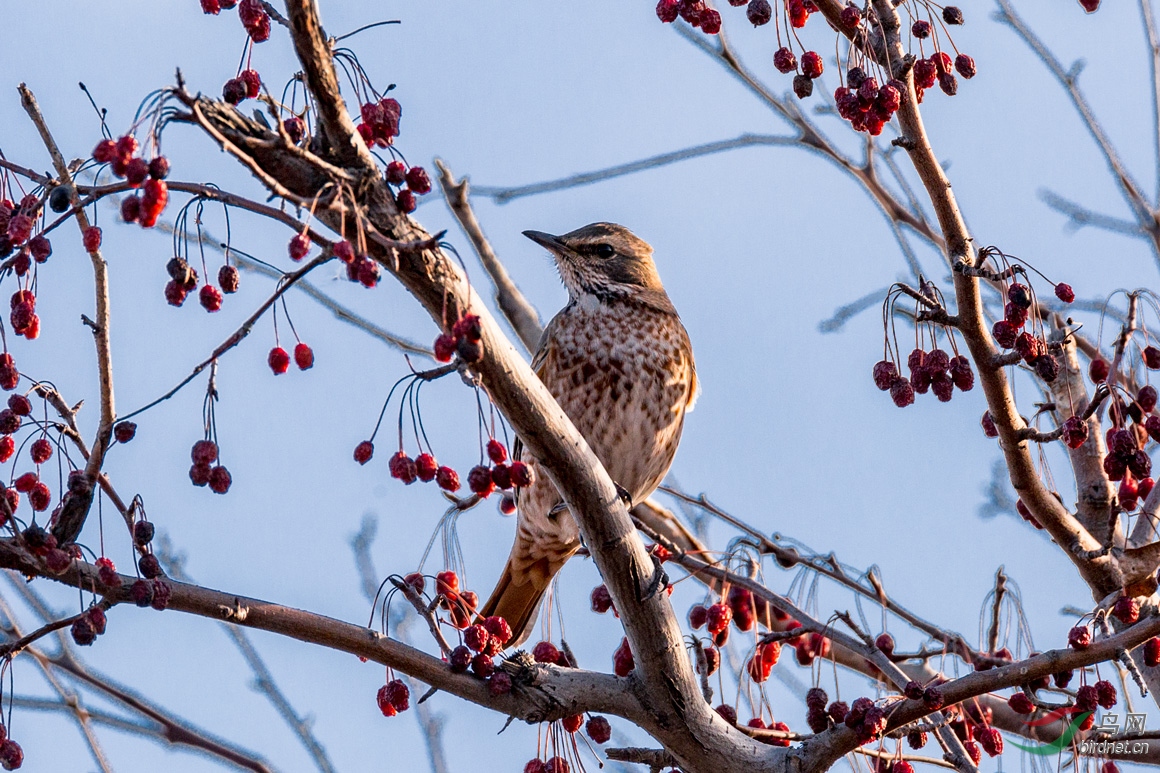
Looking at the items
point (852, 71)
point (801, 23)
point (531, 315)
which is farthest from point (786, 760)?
point (531, 315)

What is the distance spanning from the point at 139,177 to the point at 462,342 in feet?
2.35

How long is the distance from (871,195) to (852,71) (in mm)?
2437

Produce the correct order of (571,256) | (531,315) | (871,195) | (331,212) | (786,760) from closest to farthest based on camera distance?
(331,212)
(786,760)
(871,195)
(571,256)
(531,315)

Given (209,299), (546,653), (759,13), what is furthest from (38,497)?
(759,13)

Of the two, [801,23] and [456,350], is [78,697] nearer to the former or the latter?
[456,350]

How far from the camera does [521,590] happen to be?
5.89 meters

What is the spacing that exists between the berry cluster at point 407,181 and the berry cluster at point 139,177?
0.52m

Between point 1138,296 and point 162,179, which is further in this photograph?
point 1138,296

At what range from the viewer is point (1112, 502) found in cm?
469

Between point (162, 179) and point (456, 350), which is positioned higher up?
point (162, 179)

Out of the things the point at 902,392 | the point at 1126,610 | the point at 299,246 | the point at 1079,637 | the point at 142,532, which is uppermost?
the point at 902,392

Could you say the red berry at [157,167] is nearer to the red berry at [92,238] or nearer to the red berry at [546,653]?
the red berry at [92,238]

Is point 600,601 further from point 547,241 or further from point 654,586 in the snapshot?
point 547,241

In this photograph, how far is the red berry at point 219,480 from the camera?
123 inches
